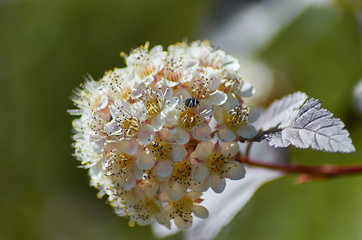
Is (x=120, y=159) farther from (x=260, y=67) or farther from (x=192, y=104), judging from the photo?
(x=260, y=67)

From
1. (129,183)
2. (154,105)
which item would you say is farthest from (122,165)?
(154,105)

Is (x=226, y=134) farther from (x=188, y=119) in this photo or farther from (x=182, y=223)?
(x=182, y=223)

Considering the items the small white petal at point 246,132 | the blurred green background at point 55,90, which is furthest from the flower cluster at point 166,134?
the blurred green background at point 55,90

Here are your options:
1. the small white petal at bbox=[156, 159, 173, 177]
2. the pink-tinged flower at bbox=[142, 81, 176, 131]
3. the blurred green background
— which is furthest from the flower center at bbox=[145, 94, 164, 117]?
the blurred green background

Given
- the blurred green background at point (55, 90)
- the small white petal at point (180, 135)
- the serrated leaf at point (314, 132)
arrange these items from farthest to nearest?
the blurred green background at point (55, 90) < the small white petal at point (180, 135) < the serrated leaf at point (314, 132)

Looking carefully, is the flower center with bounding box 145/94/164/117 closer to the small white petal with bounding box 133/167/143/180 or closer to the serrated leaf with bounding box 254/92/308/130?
the small white petal with bounding box 133/167/143/180

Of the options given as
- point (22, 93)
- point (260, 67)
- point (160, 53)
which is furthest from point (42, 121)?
point (160, 53)

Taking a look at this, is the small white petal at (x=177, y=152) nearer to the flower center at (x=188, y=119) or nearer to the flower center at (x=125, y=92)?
the flower center at (x=188, y=119)
